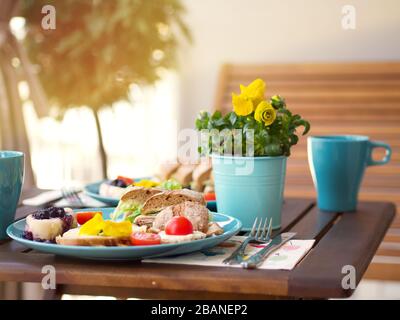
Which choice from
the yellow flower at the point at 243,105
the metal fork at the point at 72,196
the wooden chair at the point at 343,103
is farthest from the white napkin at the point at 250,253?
the wooden chair at the point at 343,103

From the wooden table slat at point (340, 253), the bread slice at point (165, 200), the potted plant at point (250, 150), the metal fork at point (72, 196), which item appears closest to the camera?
the wooden table slat at point (340, 253)

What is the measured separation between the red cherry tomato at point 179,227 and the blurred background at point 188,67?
5.06ft

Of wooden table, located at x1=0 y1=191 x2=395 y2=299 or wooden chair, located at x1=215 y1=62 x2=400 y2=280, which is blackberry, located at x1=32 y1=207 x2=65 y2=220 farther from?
wooden chair, located at x1=215 y1=62 x2=400 y2=280

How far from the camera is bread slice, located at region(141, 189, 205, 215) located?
1.15 metres

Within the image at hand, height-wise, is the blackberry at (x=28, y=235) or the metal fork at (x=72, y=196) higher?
the blackberry at (x=28, y=235)

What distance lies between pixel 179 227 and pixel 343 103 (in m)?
1.93

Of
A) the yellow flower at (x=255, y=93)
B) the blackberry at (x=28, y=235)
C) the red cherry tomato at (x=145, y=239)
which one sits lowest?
the blackberry at (x=28, y=235)

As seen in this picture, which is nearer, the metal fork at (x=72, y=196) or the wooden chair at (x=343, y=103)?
the metal fork at (x=72, y=196)

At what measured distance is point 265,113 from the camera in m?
1.24

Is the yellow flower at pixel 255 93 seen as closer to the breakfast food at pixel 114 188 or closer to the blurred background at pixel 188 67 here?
the breakfast food at pixel 114 188

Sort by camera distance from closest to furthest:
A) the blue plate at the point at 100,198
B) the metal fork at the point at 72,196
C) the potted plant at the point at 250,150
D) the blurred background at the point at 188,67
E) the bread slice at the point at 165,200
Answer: the bread slice at the point at 165,200 < the potted plant at the point at 250,150 < the blue plate at the point at 100,198 < the metal fork at the point at 72,196 < the blurred background at the point at 188,67

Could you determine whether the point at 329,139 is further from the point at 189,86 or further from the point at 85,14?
the point at 85,14

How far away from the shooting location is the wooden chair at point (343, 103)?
266 centimetres
